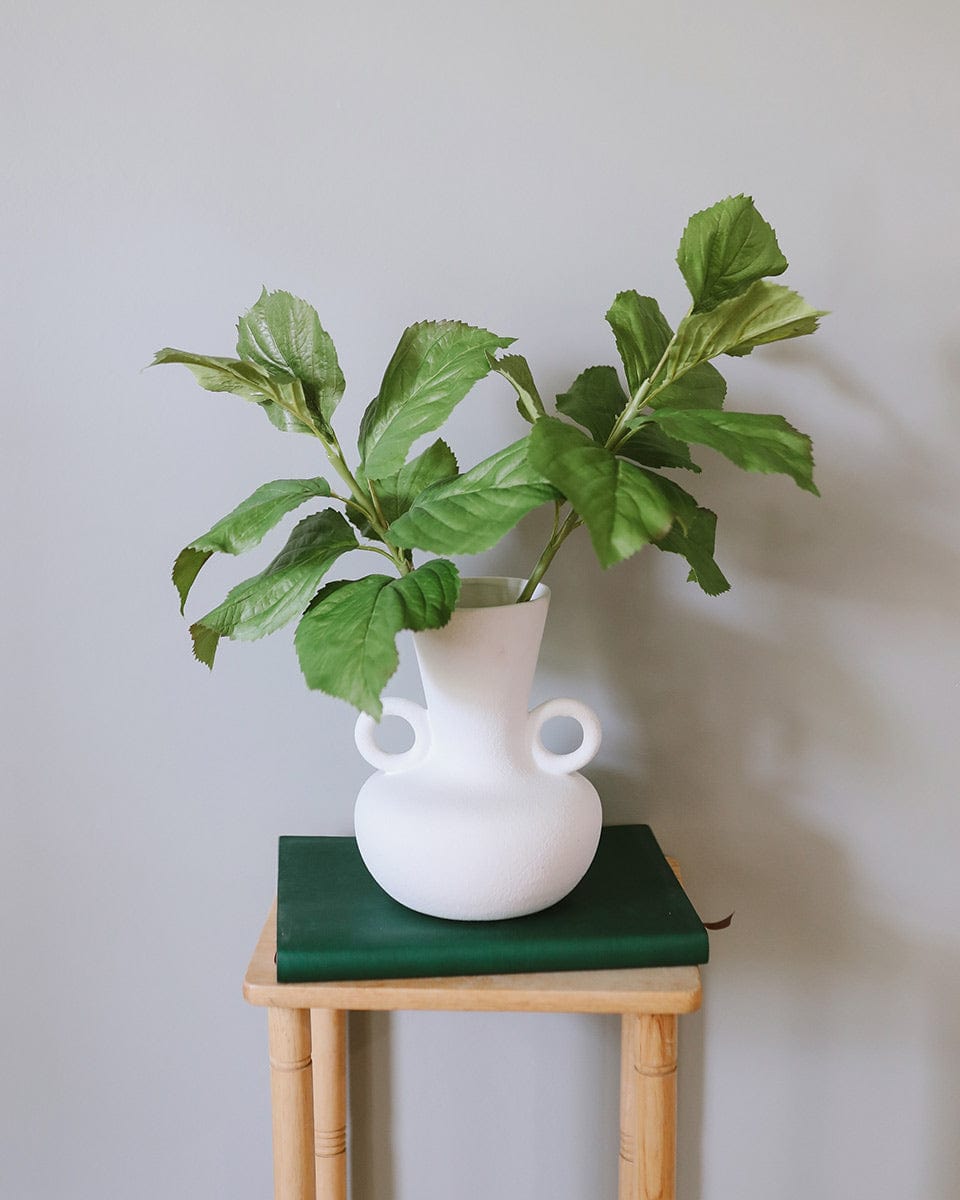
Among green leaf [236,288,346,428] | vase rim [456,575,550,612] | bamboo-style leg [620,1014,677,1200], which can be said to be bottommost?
bamboo-style leg [620,1014,677,1200]

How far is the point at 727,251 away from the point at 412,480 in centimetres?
29

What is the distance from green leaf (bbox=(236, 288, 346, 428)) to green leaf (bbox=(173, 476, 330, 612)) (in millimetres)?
56

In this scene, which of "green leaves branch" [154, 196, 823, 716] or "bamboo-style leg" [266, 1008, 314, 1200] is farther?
"bamboo-style leg" [266, 1008, 314, 1200]

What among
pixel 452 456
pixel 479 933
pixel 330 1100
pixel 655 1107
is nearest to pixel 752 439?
pixel 452 456

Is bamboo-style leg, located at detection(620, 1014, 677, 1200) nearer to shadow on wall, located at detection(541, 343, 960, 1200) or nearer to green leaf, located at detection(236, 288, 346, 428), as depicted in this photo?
shadow on wall, located at detection(541, 343, 960, 1200)

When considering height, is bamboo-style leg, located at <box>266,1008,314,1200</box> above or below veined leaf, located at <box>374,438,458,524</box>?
below

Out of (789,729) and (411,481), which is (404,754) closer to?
(411,481)

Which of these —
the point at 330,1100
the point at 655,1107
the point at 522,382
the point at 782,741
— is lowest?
the point at 330,1100

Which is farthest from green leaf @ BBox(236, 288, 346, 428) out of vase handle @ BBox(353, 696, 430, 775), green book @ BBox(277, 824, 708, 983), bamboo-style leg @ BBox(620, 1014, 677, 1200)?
bamboo-style leg @ BBox(620, 1014, 677, 1200)

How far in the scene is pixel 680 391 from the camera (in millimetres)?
863

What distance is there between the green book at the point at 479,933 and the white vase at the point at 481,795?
2cm

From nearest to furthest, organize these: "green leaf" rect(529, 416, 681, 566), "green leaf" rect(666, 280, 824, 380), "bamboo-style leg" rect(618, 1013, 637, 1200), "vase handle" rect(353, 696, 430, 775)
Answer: "green leaf" rect(529, 416, 681, 566) < "green leaf" rect(666, 280, 824, 380) < "vase handle" rect(353, 696, 430, 775) < "bamboo-style leg" rect(618, 1013, 637, 1200)

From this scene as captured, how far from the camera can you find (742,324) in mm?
776

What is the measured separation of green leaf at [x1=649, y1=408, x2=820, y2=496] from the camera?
0.70 m
